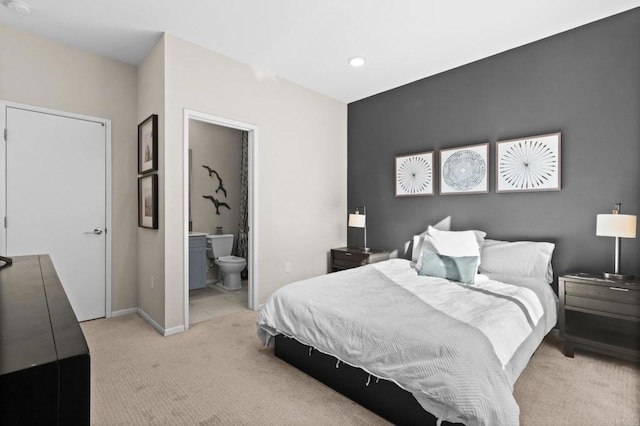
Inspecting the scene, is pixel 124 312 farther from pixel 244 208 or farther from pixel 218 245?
pixel 244 208

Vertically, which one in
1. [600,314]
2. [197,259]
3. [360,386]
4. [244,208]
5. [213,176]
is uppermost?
[213,176]

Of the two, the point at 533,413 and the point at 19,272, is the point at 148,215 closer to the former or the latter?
the point at 19,272

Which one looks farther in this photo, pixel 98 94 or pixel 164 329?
pixel 98 94

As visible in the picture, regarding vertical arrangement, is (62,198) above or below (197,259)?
above

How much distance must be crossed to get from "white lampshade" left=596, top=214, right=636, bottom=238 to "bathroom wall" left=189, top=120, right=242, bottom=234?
4.83 m

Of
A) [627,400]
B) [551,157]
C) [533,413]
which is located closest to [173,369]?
[533,413]

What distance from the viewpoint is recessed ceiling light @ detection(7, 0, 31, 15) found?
258 centimetres

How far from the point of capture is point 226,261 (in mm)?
4746

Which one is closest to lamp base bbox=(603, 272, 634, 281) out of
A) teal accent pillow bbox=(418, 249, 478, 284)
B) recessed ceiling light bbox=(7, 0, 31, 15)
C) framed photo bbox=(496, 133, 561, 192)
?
framed photo bbox=(496, 133, 561, 192)

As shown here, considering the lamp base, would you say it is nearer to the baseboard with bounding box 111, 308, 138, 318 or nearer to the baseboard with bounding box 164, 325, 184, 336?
the baseboard with bounding box 164, 325, 184, 336

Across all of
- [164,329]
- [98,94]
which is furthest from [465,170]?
[98,94]

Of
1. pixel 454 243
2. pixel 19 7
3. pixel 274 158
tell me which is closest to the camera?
pixel 19 7

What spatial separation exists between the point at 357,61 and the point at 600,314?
3.18 m

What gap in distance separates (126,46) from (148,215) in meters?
1.72
